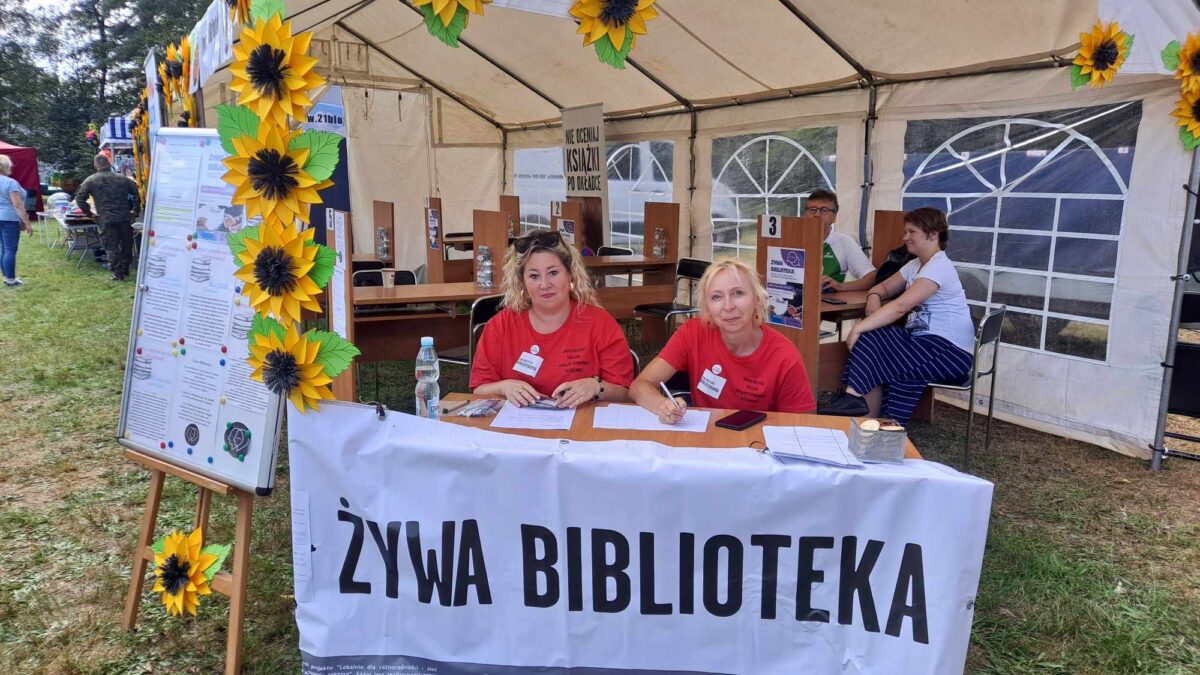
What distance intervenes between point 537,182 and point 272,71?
24.4 feet

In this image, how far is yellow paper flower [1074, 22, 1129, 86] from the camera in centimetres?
341

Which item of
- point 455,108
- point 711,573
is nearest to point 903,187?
point 711,573

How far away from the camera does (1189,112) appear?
342 cm

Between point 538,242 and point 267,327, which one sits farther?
point 538,242

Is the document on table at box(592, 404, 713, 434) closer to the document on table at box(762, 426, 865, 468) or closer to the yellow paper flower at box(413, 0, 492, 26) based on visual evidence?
the document on table at box(762, 426, 865, 468)

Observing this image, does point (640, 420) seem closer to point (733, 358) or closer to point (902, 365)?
point (733, 358)

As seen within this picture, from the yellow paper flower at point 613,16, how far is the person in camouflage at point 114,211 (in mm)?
9754

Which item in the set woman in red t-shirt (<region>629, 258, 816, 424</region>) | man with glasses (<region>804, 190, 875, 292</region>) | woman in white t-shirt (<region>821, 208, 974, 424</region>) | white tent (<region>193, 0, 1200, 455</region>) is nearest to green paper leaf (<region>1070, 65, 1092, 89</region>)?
white tent (<region>193, 0, 1200, 455</region>)

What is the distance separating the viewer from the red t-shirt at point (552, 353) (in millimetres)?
2508

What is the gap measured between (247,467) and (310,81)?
960mm

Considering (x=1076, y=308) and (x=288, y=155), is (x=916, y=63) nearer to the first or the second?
(x=1076, y=308)

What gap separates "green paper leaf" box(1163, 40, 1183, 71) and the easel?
1.85m

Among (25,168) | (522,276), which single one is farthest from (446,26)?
(25,168)

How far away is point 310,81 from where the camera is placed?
1.67 metres
